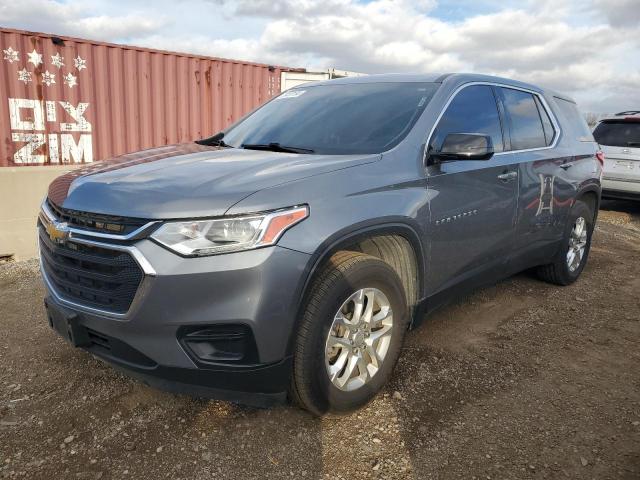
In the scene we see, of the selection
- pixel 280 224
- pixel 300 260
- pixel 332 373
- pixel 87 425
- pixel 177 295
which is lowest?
pixel 87 425

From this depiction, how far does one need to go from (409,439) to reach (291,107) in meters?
2.28

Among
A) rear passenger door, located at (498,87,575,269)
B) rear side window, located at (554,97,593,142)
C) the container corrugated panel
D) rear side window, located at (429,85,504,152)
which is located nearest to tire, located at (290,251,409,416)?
rear side window, located at (429,85,504,152)

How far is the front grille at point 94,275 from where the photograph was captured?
80.4 inches

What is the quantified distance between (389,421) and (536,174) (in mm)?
2264

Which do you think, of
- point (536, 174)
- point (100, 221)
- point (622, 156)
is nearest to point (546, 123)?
point (536, 174)

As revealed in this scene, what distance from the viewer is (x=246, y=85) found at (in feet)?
28.7

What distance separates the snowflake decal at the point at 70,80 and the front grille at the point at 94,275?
540 centimetres

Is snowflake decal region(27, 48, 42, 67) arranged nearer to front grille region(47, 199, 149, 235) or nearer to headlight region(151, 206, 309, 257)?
front grille region(47, 199, 149, 235)

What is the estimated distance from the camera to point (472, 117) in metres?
3.27

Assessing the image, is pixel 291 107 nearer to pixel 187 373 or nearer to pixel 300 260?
pixel 300 260

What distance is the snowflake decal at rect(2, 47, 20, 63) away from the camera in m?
6.37

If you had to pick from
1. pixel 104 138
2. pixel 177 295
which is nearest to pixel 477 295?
pixel 177 295

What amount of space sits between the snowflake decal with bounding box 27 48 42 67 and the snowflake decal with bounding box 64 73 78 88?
0.36 meters

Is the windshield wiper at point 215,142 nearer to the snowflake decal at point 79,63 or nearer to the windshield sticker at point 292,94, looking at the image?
the windshield sticker at point 292,94
